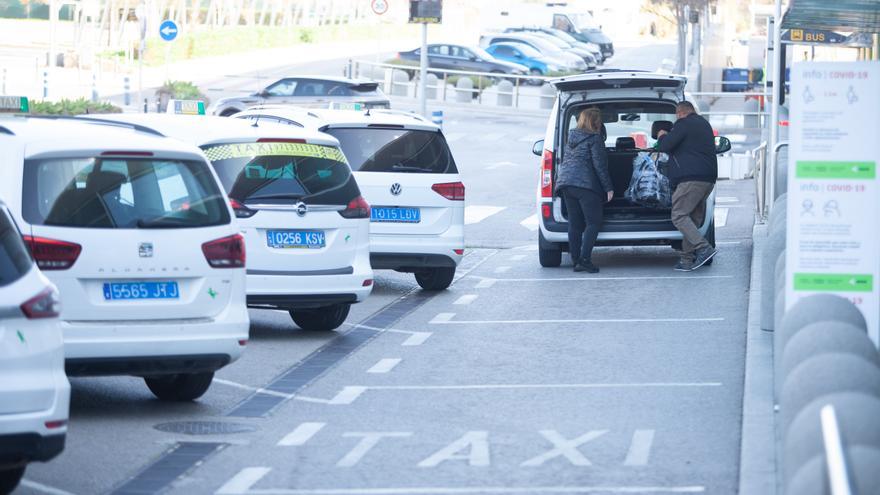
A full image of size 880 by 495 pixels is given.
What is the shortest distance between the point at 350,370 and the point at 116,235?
2612 mm

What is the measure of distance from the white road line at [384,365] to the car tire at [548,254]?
5989mm

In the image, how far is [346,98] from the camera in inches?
1556

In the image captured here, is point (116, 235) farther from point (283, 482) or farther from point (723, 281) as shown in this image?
point (723, 281)

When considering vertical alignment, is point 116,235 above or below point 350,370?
above

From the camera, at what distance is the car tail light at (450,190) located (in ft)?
49.9

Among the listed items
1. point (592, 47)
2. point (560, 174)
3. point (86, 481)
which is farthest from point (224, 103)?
point (592, 47)

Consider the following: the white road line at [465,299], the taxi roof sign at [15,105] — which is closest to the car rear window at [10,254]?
the taxi roof sign at [15,105]

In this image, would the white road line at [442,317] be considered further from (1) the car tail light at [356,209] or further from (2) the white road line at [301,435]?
(2) the white road line at [301,435]

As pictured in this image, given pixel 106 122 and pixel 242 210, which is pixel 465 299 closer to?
pixel 242 210

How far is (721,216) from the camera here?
23844 millimetres

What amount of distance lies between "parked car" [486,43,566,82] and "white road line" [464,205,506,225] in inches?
1407

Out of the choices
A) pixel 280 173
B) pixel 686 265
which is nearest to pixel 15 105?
pixel 280 173

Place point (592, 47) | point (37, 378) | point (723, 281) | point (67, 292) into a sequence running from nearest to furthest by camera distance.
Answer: point (37, 378), point (67, 292), point (723, 281), point (592, 47)

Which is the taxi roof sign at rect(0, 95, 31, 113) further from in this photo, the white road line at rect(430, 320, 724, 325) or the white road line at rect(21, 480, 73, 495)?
the white road line at rect(21, 480, 73, 495)
